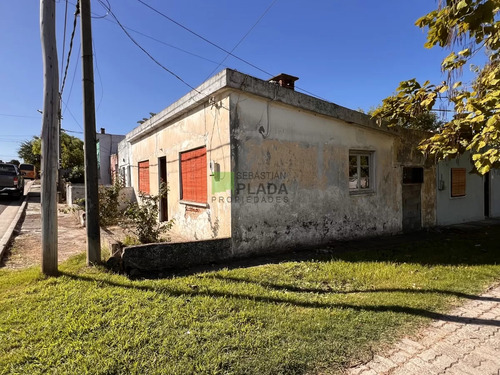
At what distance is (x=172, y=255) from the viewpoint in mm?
5270

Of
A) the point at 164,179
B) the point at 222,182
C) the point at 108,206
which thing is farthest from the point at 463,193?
the point at 108,206

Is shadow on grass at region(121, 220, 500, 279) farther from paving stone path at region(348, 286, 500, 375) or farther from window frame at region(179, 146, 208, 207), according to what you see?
paving stone path at region(348, 286, 500, 375)

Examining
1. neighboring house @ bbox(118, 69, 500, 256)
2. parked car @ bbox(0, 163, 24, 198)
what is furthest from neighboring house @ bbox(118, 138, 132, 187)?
parked car @ bbox(0, 163, 24, 198)

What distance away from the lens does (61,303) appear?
3639mm

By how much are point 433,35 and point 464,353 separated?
4687 mm

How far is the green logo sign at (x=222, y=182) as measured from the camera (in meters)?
5.73

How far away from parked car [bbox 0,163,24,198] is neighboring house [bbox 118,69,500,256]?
11097mm

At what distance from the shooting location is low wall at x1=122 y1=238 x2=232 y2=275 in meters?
4.99

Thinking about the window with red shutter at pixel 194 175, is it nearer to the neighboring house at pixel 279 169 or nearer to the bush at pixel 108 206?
the neighboring house at pixel 279 169

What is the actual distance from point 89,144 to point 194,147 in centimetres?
249

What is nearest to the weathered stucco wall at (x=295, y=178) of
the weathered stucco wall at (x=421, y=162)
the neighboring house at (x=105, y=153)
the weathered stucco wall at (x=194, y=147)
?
the weathered stucco wall at (x=194, y=147)

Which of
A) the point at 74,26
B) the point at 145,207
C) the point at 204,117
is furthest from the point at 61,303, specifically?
the point at 74,26

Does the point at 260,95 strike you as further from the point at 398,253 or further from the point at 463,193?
the point at 463,193

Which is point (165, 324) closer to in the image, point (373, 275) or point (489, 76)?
point (373, 275)
